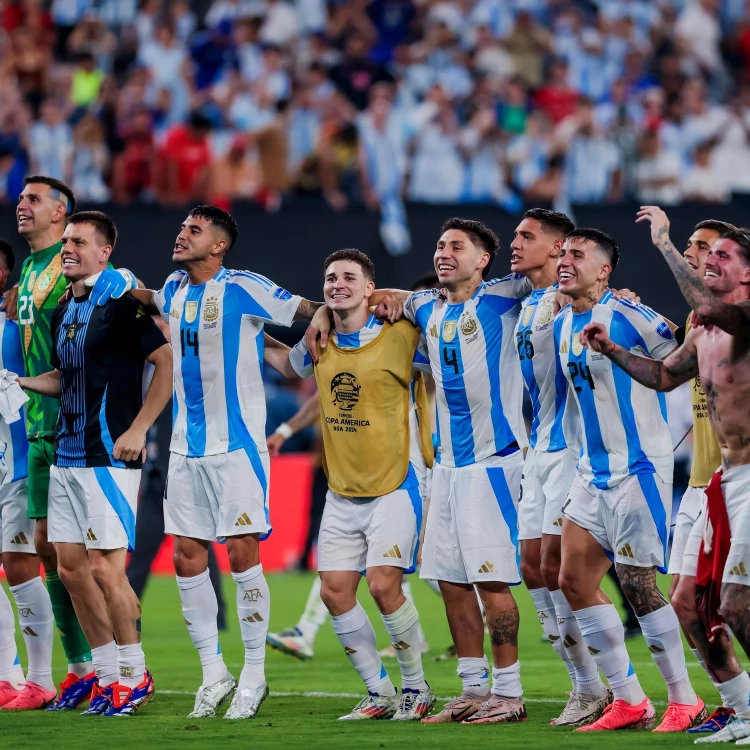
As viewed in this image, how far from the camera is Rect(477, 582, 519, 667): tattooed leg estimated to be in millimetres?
7645

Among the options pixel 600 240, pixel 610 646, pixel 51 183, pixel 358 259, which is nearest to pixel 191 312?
pixel 358 259

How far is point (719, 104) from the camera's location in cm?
2033

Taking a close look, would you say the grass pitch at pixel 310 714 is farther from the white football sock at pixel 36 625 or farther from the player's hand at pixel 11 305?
the player's hand at pixel 11 305

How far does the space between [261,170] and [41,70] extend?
3.35m

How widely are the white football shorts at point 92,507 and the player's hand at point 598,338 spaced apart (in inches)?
116

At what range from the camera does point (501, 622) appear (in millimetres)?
7656

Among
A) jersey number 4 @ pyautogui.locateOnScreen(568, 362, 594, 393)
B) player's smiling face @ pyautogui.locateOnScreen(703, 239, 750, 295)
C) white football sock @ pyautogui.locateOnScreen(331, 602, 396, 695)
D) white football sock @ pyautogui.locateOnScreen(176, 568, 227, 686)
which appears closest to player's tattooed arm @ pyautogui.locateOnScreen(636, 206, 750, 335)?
player's smiling face @ pyautogui.locateOnScreen(703, 239, 750, 295)

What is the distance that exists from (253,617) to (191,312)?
1749mm

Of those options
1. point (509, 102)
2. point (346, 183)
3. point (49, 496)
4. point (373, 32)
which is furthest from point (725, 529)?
point (373, 32)

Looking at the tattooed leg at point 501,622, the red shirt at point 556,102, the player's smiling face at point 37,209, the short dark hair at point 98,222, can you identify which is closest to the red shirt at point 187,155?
the red shirt at point 556,102

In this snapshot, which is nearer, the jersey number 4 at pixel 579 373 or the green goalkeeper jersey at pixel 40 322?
the jersey number 4 at pixel 579 373

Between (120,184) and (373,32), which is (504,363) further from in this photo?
(373,32)

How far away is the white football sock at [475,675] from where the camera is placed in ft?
25.4

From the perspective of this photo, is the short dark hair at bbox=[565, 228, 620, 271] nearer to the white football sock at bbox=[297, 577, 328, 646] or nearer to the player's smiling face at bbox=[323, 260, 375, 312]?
the player's smiling face at bbox=[323, 260, 375, 312]
